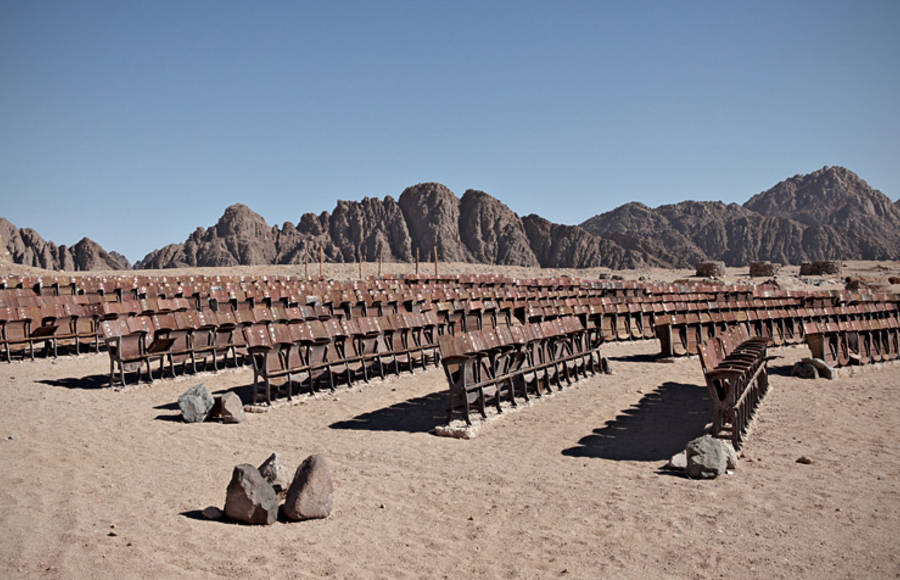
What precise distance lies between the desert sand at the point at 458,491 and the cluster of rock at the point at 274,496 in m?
0.11

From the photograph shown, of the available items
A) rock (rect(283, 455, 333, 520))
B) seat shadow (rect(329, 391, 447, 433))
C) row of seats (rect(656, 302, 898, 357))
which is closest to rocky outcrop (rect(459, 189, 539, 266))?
row of seats (rect(656, 302, 898, 357))

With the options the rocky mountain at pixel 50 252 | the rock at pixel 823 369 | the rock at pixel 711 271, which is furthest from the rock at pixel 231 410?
the rocky mountain at pixel 50 252

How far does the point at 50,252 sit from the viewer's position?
8950 centimetres

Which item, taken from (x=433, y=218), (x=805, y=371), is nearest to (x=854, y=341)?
(x=805, y=371)

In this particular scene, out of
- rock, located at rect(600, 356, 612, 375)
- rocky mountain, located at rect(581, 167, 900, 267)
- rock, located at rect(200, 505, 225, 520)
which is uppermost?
rocky mountain, located at rect(581, 167, 900, 267)

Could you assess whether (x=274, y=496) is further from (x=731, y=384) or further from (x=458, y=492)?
(x=731, y=384)

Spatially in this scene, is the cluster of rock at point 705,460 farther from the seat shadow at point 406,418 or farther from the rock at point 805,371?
the rock at point 805,371

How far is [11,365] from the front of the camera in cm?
1231

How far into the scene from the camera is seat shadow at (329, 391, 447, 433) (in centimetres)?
844

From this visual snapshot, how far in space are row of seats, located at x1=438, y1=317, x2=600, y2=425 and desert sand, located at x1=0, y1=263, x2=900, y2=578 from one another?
473 mm

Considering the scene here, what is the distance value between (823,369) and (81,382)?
41.8 feet

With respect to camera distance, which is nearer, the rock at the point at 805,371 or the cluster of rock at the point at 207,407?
the cluster of rock at the point at 207,407

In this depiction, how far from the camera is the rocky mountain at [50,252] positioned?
87.2 m

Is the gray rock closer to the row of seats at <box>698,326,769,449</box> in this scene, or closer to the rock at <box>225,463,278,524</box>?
the rock at <box>225,463,278,524</box>
